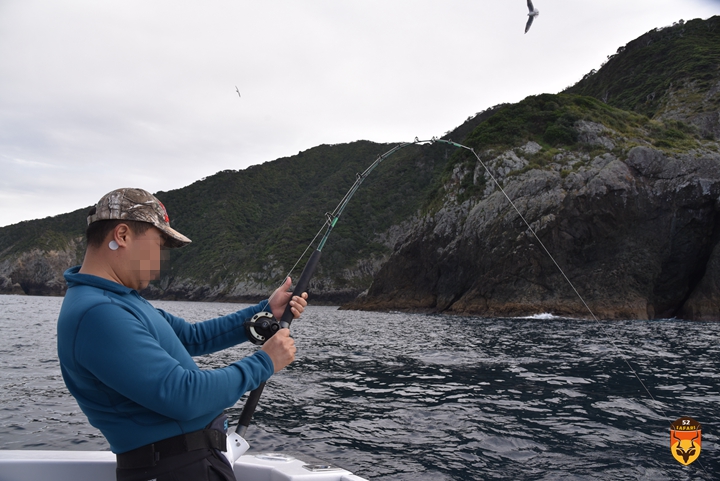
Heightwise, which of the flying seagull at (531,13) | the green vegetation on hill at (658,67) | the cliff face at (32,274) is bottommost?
the cliff face at (32,274)

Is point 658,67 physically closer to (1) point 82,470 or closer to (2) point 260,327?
(2) point 260,327

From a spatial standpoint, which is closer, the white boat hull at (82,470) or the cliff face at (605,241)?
the white boat hull at (82,470)

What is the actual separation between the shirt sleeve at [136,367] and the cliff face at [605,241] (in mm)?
38769

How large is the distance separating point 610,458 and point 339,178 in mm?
129410

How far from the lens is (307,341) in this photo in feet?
63.0

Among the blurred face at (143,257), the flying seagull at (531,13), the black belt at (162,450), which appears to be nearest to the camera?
the black belt at (162,450)

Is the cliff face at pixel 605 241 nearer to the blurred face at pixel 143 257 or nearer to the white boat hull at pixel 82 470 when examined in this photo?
the white boat hull at pixel 82 470

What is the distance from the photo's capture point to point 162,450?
2100 millimetres

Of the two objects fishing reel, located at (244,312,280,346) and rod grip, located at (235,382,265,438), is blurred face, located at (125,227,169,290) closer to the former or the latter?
fishing reel, located at (244,312,280,346)

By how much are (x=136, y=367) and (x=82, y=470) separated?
68.4 inches

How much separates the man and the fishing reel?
561 millimetres

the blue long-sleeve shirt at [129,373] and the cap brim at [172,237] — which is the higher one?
the cap brim at [172,237]

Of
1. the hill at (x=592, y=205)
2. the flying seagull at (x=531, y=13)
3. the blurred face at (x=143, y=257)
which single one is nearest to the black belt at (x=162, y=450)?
the blurred face at (x=143, y=257)

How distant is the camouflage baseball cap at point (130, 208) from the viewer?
213 cm
